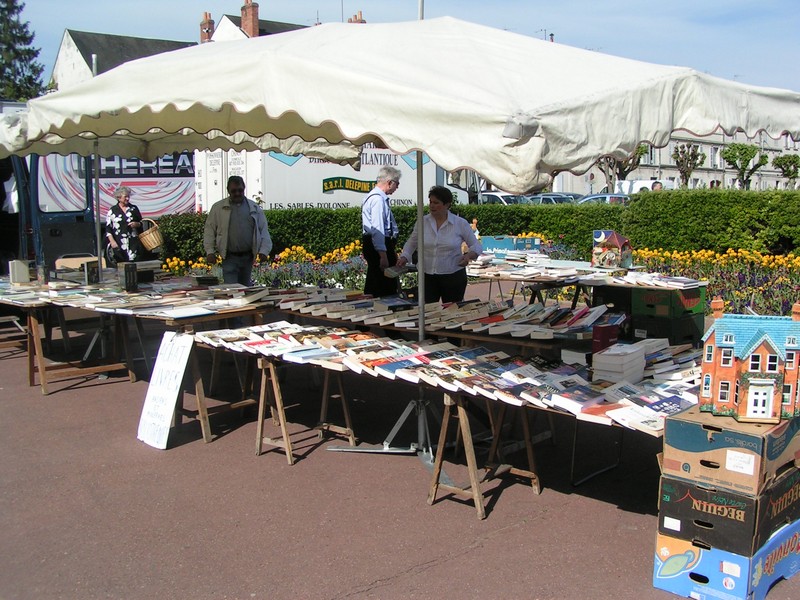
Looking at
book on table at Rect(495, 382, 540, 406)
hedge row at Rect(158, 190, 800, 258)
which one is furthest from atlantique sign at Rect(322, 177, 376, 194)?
book on table at Rect(495, 382, 540, 406)

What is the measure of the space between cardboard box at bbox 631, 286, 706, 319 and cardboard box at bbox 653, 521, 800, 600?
11.3 ft

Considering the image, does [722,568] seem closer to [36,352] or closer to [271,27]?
[36,352]

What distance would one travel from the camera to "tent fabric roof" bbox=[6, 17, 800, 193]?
3.52 meters

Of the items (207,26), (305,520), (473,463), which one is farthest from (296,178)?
Answer: (207,26)

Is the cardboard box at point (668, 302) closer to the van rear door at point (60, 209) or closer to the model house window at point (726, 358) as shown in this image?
the model house window at point (726, 358)

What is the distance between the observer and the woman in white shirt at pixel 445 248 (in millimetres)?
6812

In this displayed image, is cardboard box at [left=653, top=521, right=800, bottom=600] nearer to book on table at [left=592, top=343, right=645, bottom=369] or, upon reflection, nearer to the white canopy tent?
book on table at [left=592, top=343, right=645, bottom=369]

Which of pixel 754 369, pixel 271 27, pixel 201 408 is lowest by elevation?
pixel 201 408

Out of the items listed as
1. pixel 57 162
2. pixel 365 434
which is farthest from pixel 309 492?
pixel 57 162

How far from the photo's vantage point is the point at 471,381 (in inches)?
170

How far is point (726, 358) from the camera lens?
3.50 meters

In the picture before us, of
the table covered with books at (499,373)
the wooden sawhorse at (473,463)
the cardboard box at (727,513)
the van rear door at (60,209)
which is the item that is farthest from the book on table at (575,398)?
the van rear door at (60,209)

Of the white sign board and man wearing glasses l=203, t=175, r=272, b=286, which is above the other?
man wearing glasses l=203, t=175, r=272, b=286

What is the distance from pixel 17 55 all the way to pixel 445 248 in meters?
60.6
